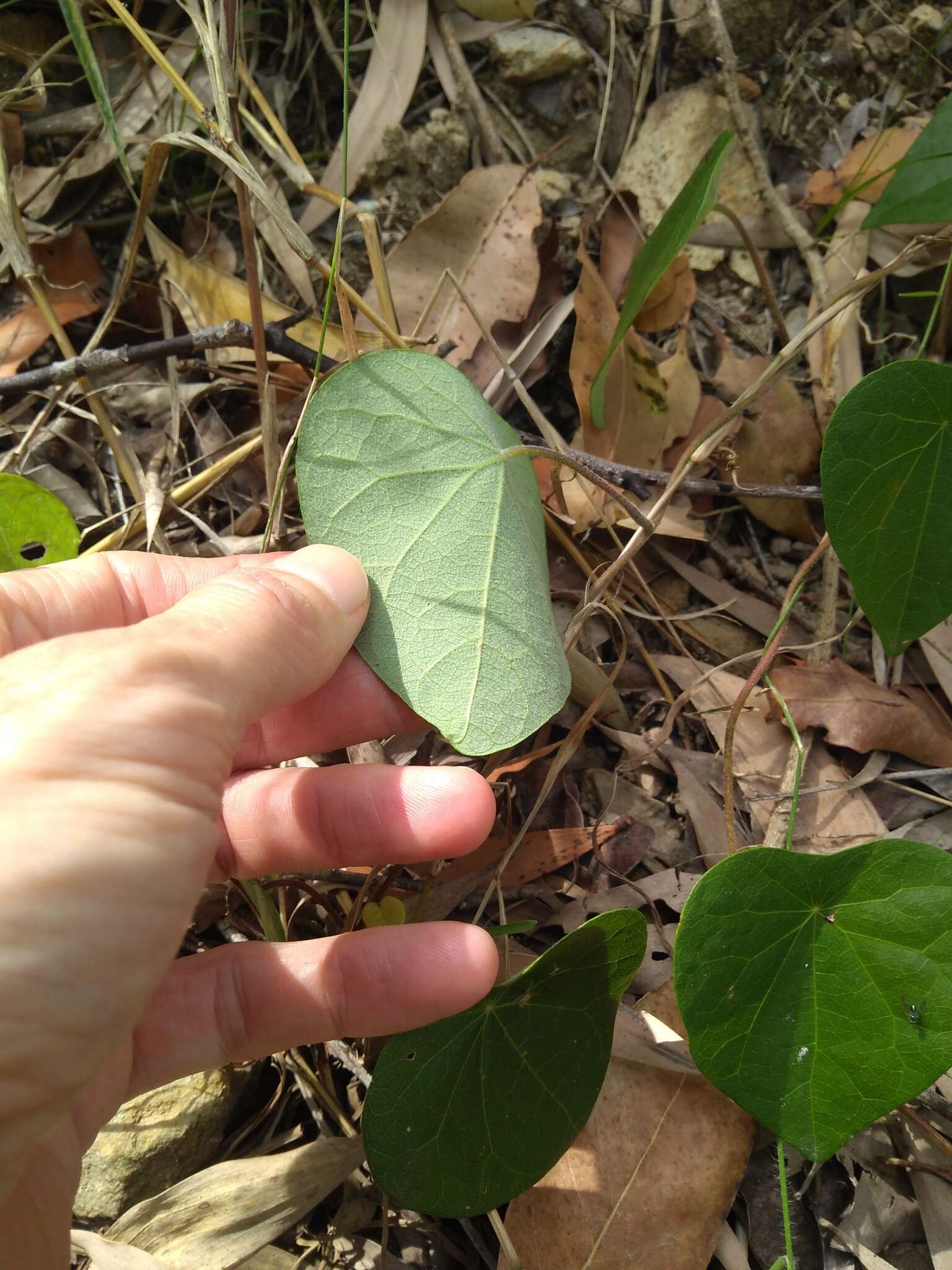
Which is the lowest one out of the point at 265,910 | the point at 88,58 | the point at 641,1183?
the point at 641,1183

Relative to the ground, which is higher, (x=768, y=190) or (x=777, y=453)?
(x=768, y=190)

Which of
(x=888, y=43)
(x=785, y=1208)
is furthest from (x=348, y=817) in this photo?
(x=888, y=43)

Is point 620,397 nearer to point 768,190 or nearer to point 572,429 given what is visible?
point 572,429

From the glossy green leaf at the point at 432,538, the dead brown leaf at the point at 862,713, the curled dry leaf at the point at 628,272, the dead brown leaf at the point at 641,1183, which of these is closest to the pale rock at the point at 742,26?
the curled dry leaf at the point at 628,272

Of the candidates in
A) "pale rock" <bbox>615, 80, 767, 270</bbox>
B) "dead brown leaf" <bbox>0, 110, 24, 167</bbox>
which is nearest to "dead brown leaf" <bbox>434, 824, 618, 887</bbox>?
"pale rock" <bbox>615, 80, 767, 270</bbox>

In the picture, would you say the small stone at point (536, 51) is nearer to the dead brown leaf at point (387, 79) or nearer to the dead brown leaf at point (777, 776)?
the dead brown leaf at point (387, 79)
